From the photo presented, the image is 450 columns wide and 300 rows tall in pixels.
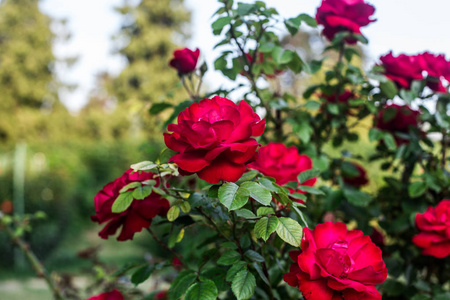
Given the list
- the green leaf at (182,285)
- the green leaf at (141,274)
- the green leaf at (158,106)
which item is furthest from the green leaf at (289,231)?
the green leaf at (158,106)

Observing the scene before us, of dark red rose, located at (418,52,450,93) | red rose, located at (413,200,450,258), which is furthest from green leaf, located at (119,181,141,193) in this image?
dark red rose, located at (418,52,450,93)

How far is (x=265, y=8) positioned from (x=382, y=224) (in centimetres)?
79

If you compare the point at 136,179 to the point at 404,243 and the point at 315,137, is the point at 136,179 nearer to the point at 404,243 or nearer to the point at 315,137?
the point at 315,137

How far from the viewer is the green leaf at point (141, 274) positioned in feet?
3.00

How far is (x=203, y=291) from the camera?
0.71 metres

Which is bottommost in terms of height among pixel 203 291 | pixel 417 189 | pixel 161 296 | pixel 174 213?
pixel 161 296

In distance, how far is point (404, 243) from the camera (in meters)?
1.48

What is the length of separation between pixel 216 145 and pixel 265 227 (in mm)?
159

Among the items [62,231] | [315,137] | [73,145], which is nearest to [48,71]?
[73,145]

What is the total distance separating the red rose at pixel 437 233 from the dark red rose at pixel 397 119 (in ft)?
1.26

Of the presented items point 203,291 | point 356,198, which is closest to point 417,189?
point 356,198

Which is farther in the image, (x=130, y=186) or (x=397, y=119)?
(x=397, y=119)

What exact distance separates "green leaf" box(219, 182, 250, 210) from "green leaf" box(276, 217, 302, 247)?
0.31 ft

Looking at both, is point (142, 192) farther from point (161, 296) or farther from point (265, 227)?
point (161, 296)
